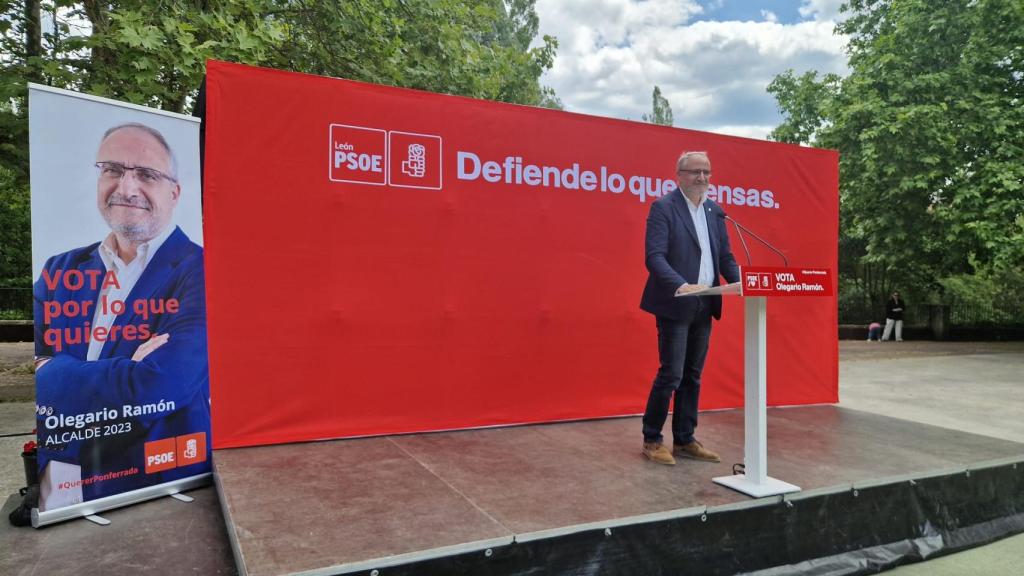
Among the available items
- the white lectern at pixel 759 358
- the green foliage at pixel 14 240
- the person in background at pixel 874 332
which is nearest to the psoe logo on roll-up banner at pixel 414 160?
the white lectern at pixel 759 358

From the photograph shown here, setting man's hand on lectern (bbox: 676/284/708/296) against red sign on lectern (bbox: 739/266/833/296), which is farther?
man's hand on lectern (bbox: 676/284/708/296)

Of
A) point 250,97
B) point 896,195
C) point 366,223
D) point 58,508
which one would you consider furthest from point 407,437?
point 896,195

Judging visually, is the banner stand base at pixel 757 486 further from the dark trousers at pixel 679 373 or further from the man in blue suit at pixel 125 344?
the man in blue suit at pixel 125 344

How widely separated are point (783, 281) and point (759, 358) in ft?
1.27

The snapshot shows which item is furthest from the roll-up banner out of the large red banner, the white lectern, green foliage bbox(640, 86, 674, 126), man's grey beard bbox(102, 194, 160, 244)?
green foliage bbox(640, 86, 674, 126)

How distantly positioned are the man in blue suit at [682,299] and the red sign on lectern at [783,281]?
475 mm

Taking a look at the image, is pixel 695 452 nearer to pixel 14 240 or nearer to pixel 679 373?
pixel 679 373

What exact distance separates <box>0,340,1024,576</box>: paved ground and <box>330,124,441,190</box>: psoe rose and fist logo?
2631 mm

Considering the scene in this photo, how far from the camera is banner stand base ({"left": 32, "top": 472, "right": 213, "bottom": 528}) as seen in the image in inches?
107

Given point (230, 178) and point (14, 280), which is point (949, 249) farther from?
point (14, 280)

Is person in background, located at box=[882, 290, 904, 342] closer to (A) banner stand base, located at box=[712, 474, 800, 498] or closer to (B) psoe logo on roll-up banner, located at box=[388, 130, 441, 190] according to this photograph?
(A) banner stand base, located at box=[712, 474, 800, 498]

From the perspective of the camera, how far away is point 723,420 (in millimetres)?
4586

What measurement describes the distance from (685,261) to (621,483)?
1180mm

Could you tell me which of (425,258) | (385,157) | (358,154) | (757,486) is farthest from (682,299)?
(358,154)
